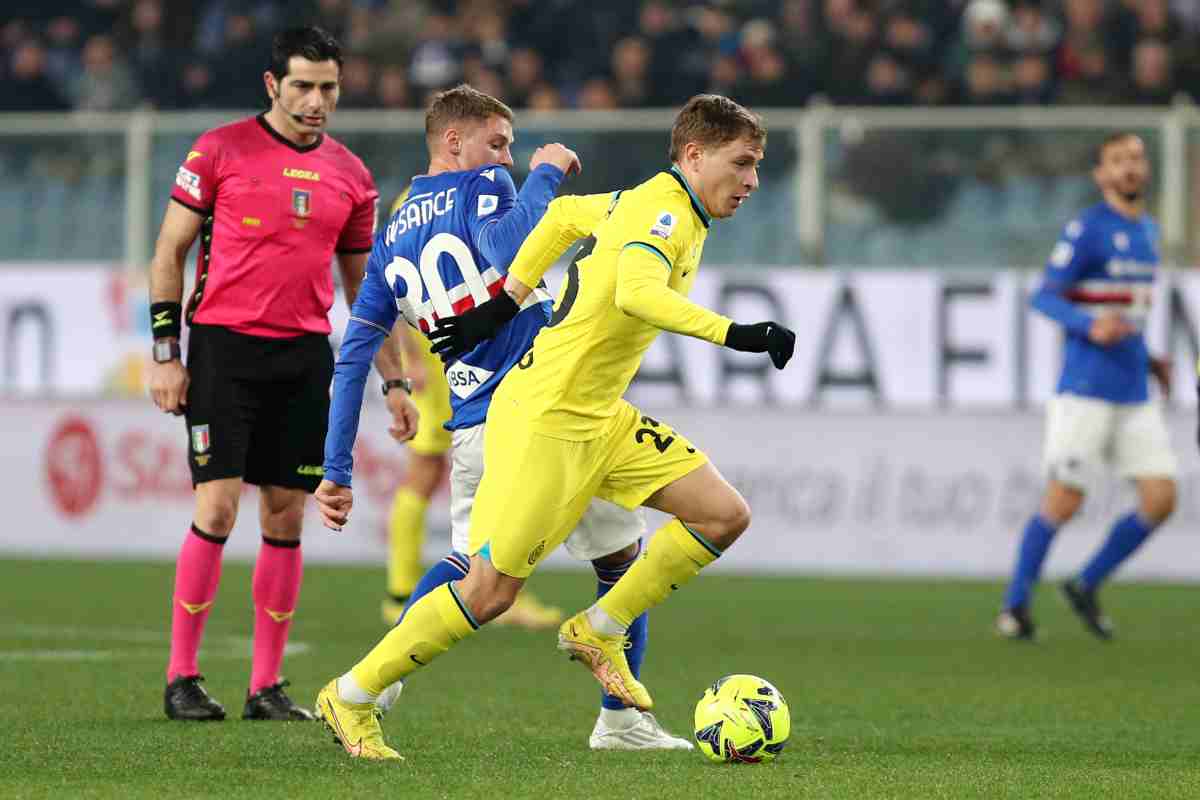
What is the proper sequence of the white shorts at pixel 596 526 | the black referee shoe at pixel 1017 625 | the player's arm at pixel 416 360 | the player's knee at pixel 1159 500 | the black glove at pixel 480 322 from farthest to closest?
the player's knee at pixel 1159 500
the black referee shoe at pixel 1017 625
the player's arm at pixel 416 360
the white shorts at pixel 596 526
the black glove at pixel 480 322

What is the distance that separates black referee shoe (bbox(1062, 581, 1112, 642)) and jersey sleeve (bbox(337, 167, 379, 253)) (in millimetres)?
4903

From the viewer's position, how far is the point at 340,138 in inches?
603

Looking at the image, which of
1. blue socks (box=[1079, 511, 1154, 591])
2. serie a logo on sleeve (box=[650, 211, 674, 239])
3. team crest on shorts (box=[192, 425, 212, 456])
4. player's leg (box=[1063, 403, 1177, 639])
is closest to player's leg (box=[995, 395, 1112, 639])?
player's leg (box=[1063, 403, 1177, 639])

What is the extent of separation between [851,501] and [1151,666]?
16.4ft

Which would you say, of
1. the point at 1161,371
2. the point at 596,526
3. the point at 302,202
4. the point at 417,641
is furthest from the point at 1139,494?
the point at 417,641

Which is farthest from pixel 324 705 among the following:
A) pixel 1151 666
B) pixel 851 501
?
pixel 851 501

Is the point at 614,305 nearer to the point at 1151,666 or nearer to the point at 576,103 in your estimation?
the point at 1151,666

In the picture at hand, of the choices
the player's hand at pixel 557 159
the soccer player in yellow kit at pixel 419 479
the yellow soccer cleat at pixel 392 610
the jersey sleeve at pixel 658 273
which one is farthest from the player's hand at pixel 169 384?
the yellow soccer cleat at pixel 392 610

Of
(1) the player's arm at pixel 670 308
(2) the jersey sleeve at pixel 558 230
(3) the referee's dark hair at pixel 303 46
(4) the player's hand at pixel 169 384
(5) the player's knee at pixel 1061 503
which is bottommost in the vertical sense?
(5) the player's knee at pixel 1061 503

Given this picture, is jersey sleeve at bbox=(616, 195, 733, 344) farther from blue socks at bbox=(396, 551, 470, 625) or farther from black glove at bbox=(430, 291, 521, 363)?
blue socks at bbox=(396, 551, 470, 625)

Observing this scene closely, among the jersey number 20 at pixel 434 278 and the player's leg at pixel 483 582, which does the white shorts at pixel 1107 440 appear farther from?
the player's leg at pixel 483 582

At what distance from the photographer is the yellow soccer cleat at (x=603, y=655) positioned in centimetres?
635

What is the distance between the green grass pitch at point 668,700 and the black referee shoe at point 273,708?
A: 0.59 feet

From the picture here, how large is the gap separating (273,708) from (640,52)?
989cm
